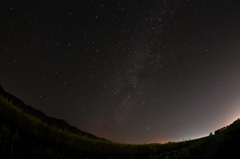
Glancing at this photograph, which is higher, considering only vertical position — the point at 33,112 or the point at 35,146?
the point at 33,112

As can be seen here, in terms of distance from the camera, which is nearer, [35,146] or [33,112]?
[35,146]

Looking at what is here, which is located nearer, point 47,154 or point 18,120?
point 47,154

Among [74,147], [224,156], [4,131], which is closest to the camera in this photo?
[224,156]

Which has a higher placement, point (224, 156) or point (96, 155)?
point (224, 156)

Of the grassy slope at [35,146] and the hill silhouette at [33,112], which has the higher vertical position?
the hill silhouette at [33,112]

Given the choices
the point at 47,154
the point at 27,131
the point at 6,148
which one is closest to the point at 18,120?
the point at 27,131

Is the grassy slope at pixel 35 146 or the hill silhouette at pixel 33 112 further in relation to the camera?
the hill silhouette at pixel 33 112

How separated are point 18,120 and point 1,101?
1.10 meters

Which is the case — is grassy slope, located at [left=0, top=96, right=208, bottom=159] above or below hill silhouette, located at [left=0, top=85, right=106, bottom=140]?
below

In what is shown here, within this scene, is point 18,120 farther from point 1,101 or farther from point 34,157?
point 34,157

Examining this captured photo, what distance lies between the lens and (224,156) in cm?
243

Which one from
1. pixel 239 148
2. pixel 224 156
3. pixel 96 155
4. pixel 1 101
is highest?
pixel 1 101

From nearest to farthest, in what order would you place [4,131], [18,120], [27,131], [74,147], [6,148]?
[6,148], [4,131], [27,131], [18,120], [74,147]

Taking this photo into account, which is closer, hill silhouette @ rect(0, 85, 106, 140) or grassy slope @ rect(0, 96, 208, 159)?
grassy slope @ rect(0, 96, 208, 159)
